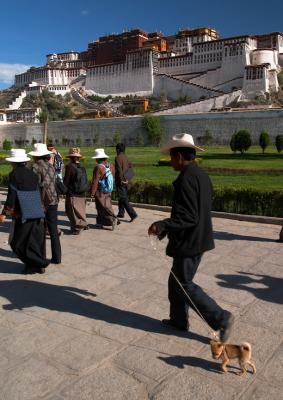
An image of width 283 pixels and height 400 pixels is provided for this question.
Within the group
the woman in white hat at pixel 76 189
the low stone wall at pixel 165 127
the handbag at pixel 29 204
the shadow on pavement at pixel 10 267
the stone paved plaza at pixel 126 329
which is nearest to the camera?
the stone paved plaza at pixel 126 329

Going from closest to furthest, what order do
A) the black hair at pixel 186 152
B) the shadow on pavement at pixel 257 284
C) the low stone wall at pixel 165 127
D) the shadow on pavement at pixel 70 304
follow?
the black hair at pixel 186 152 → the shadow on pavement at pixel 70 304 → the shadow on pavement at pixel 257 284 → the low stone wall at pixel 165 127

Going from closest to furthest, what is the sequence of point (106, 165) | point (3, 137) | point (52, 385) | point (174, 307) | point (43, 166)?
point (52, 385)
point (174, 307)
point (43, 166)
point (106, 165)
point (3, 137)

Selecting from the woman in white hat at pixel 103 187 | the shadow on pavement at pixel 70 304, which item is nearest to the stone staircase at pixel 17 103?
the woman in white hat at pixel 103 187

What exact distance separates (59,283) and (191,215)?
6.75 feet

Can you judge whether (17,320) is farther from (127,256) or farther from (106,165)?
(106,165)

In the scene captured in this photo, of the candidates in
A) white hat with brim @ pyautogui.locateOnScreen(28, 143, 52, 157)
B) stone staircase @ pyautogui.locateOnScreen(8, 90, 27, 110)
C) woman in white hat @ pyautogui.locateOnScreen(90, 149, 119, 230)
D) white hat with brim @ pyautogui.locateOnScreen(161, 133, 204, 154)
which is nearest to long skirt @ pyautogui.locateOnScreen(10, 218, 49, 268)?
white hat with brim @ pyautogui.locateOnScreen(28, 143, 52, 157)

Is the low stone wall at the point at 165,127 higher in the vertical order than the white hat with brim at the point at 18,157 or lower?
higher

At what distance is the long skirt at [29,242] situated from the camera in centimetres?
482

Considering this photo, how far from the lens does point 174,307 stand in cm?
338

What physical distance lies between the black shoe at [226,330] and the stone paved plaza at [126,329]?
16 cm

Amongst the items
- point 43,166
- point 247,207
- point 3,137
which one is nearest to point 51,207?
point 43,166

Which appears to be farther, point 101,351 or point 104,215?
point 104,215

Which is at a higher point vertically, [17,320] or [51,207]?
[51,207]

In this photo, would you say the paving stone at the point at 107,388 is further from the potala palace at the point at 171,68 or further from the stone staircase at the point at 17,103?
the stone staircase at the point at 17,103
